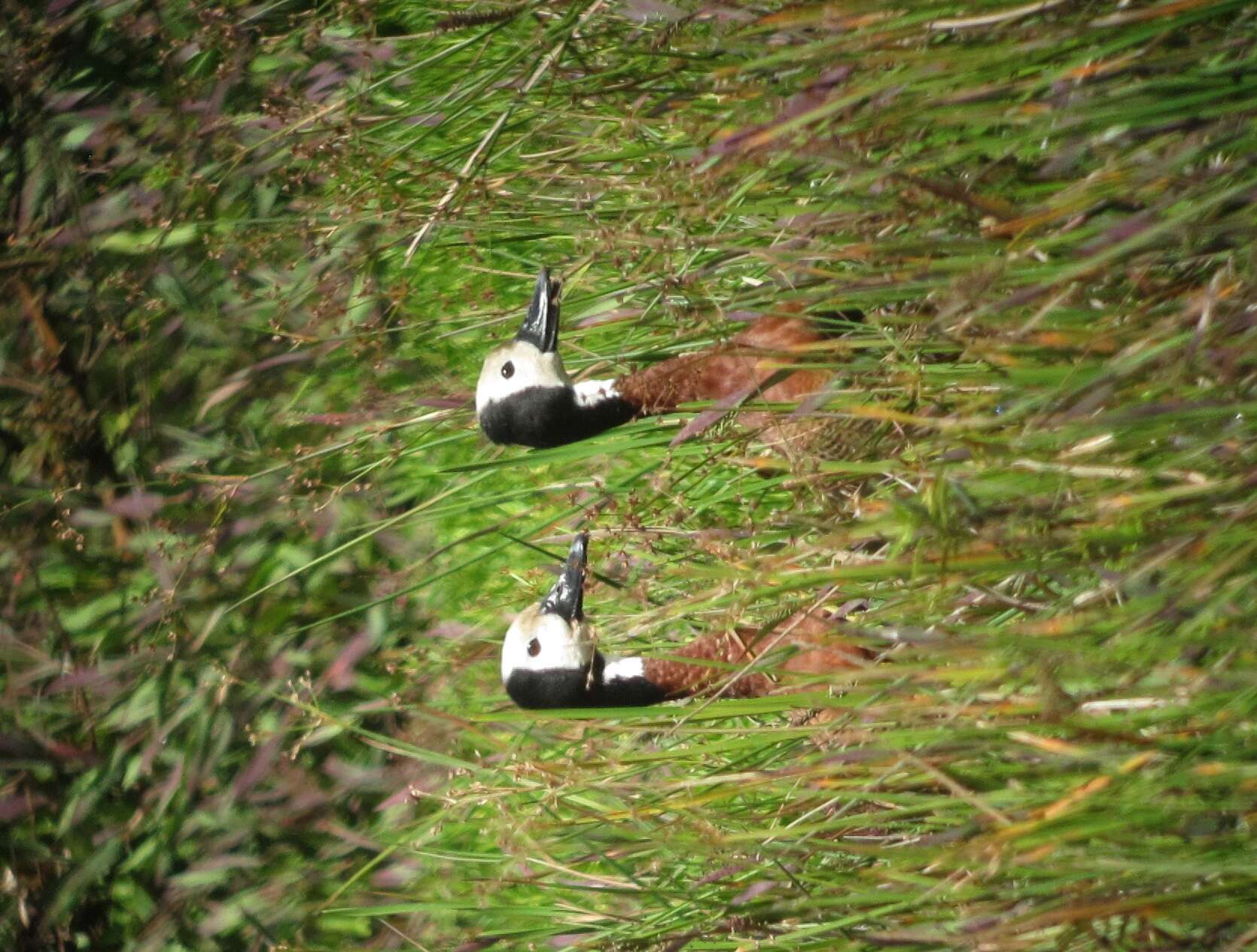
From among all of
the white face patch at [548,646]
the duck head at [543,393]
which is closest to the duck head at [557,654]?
the white face patch at [548,646]

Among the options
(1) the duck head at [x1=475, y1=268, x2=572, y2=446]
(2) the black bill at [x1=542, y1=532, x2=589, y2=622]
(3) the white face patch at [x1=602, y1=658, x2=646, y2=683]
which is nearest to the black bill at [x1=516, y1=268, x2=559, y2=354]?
(1) the duck head at [x1=475, y1=268, x2=572, y2=446]

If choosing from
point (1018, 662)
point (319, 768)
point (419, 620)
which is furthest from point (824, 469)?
point (319, 768)

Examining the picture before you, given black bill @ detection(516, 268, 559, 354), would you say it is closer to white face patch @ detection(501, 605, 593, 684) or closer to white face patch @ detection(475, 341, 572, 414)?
white face patch @ detection(475, 341, 572, 414)

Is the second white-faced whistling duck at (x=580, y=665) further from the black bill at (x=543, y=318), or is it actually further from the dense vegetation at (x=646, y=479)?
the black bill at (x=543, y=318)

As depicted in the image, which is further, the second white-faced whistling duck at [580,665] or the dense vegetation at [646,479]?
the second white-faced whistling duck at [580,665]

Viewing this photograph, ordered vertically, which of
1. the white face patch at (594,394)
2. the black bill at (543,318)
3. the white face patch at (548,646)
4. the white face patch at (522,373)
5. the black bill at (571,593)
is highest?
the black bill at (543,318)

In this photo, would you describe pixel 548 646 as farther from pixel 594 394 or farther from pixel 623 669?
pixel 594 394

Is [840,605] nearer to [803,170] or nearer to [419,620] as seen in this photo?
[803,170]
